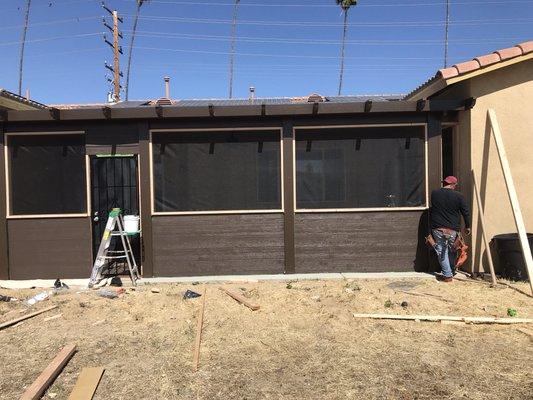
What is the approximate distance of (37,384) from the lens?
346 cm

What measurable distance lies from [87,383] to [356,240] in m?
4.88

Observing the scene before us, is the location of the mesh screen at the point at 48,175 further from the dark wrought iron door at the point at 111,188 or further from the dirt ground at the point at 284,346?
the dirt ground at the point at 284,346

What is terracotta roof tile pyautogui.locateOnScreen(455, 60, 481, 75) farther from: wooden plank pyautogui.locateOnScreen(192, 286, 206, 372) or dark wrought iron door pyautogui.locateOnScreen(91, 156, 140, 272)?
dark wrought iron door pyautogui.locateOnScreen(91, 156, 140, 272)

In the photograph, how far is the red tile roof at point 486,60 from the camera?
21.2 ft

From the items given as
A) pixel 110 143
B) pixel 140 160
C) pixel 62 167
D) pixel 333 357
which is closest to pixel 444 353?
pixel 333 357

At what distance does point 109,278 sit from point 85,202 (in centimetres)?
137

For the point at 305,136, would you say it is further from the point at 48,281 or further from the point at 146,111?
the point at 48,281

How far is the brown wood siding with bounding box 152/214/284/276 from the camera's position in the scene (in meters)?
7.25

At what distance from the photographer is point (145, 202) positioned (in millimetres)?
7203

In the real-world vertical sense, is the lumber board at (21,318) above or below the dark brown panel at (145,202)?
below

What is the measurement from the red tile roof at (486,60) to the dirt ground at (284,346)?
127 inches

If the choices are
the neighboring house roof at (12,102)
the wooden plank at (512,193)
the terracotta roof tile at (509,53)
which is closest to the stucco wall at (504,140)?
the wooden plank at (512,193)

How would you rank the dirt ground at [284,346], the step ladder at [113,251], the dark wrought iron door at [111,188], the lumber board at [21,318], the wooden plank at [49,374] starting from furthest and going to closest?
1. the dark wrought iron door at [111,188]
2. the step ladder at [113,251]
3. the lumber board at [21,318]
4. the dirt ground at [284,346]
5. the wooden plank at [49,374]

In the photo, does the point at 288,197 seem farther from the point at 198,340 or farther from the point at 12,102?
the point at 12,102
